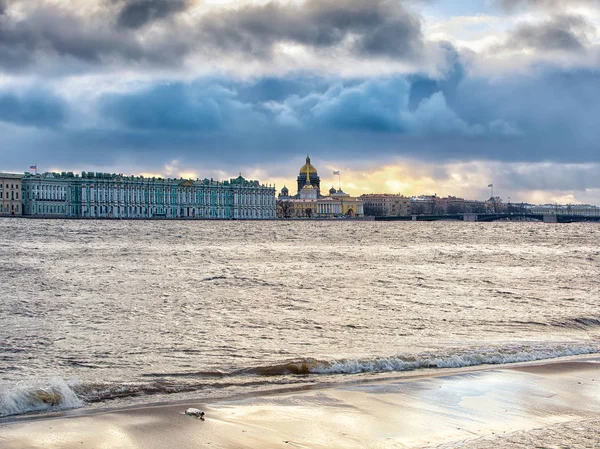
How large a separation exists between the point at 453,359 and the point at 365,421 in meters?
4.06

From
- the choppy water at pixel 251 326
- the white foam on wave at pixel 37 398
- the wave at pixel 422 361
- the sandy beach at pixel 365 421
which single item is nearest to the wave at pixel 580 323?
the choppy water at pixel 251 326

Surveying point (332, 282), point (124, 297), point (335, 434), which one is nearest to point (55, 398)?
point (335, 434)

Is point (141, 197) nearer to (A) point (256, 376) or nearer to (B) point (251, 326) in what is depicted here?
(B) point (251, 326)

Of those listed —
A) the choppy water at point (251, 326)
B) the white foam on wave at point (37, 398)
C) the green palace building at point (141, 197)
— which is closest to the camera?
the white foam on wave at point (37, 398)

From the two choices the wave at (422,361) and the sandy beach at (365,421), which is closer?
the sandy beach at (365,421)

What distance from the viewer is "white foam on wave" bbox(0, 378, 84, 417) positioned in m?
8.85

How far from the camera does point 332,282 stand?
27.2 metres

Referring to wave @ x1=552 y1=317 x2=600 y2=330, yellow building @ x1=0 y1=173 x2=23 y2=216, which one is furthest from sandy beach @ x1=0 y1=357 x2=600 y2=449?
yellow building @ x1=0 y1=173 x2=23 y2=216

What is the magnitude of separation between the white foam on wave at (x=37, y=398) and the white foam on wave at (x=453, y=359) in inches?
133

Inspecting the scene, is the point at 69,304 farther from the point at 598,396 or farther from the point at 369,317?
the point at 598,396

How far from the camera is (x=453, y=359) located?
12141 millimetres

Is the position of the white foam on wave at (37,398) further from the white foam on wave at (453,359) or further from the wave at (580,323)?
the wave at (580,323)

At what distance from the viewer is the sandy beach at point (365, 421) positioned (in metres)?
7.52

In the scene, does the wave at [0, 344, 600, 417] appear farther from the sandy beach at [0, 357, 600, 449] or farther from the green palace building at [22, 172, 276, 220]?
the green palace building at [22, 172, 276, 220]
